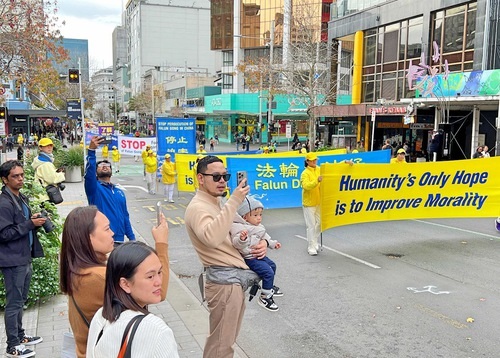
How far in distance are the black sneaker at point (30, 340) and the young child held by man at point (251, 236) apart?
2480 mm

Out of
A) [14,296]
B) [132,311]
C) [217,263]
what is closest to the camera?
[132,311]

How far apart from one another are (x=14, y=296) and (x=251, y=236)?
8.11 feet

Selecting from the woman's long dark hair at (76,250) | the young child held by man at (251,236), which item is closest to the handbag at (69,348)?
the woman's long dark hair at (76,250)

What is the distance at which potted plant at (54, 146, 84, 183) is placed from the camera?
21.4 meters

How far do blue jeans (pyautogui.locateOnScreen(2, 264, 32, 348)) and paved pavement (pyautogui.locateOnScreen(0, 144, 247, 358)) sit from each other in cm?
34

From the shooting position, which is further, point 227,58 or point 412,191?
point 227,58

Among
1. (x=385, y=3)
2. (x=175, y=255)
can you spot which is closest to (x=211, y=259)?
(x=175, y=255)

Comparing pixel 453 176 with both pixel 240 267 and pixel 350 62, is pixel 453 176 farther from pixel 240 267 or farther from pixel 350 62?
pixel 350 62

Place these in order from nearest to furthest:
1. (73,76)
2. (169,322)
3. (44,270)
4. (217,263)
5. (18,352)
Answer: (217,263) < (18,352) < (169,322) < (44,270) < (73,76)

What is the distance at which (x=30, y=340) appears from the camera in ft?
16.4

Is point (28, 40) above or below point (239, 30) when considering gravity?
below

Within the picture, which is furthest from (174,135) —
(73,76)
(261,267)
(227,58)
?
(227,58)

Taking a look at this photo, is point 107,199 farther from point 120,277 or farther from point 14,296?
point 120,277

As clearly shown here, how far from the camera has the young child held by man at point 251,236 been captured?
143 inches
